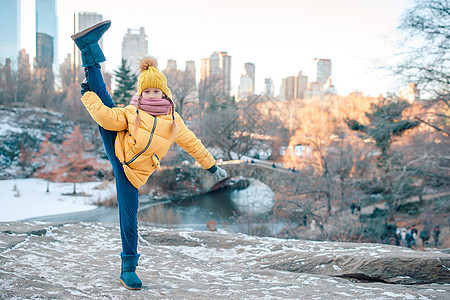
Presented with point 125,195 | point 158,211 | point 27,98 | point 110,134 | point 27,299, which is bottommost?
point 158,211

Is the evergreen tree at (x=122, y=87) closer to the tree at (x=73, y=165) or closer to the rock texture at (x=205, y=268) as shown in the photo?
the tree at (x=73, y=165)

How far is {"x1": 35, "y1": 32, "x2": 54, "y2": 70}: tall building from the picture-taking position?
51.9 m

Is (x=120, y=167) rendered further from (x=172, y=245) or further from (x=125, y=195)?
(x=172, y=245)

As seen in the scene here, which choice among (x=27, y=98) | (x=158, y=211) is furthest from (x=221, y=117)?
(x=27, y=98)

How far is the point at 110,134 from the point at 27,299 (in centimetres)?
128

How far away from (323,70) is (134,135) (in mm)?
76811

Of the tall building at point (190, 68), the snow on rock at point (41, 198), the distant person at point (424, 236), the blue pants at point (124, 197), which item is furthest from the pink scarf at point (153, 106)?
the tall building at point (190, 68)

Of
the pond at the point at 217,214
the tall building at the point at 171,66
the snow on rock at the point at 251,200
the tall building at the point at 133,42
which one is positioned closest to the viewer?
the pond at the point at 217,214

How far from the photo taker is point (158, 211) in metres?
15.5

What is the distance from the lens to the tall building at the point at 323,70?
240ft

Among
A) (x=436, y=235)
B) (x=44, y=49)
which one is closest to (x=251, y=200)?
(x=436, y=235)

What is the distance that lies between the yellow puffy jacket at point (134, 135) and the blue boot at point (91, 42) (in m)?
0.25

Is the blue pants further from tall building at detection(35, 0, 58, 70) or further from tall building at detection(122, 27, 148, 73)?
tall building at detection(35, 0, 58, 70)

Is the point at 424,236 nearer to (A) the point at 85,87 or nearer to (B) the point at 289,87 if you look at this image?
(A) the point at 85,87
